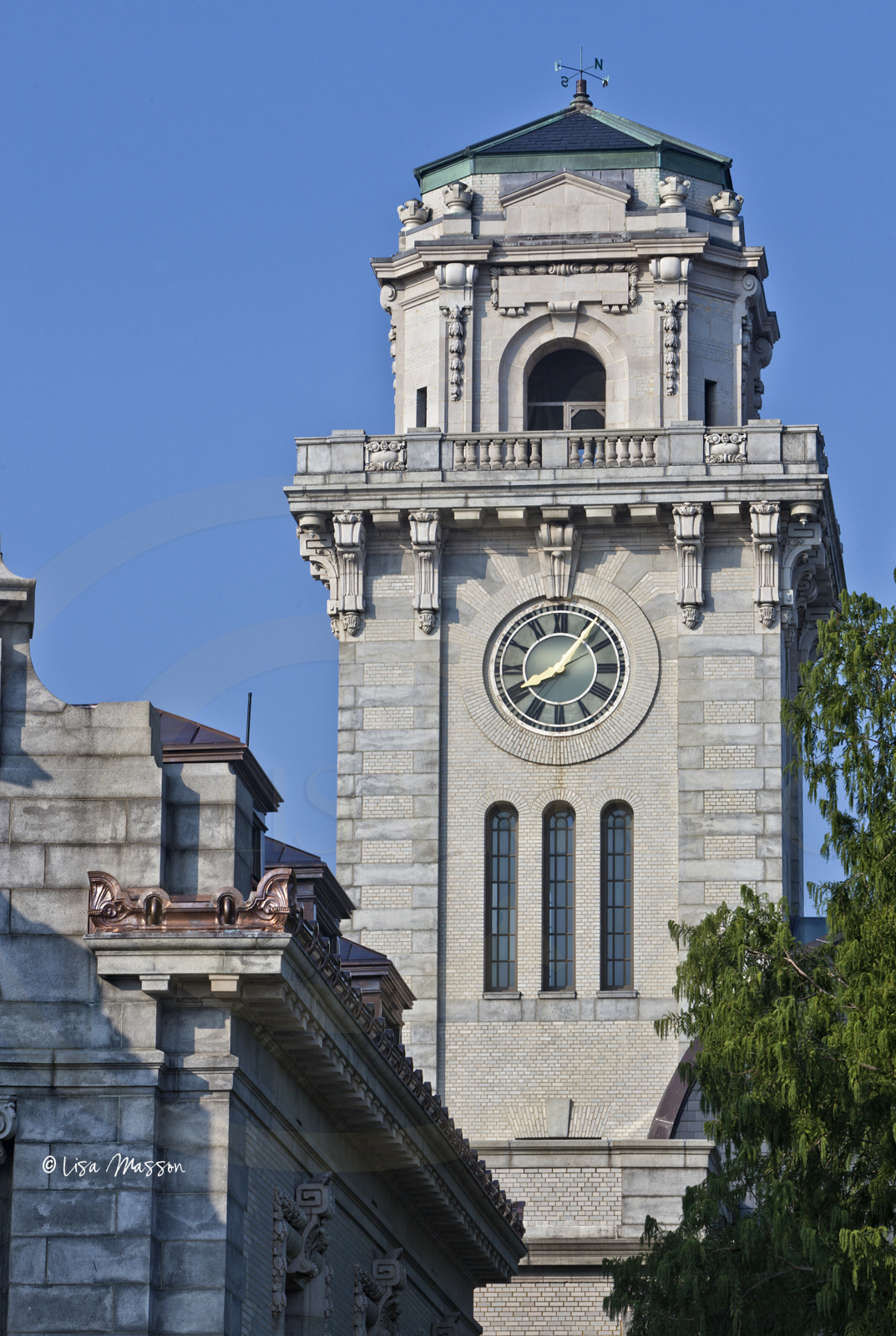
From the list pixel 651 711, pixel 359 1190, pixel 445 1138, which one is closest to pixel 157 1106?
pixel 359 1190

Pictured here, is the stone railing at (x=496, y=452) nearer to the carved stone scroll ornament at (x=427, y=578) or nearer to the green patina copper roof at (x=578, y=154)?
the carved stone scroll ornament at (x=427, y=578)

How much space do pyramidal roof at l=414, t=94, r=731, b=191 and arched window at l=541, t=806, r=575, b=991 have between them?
53.0 ft

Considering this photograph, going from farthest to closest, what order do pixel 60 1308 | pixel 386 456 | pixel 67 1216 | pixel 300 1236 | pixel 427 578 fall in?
pixel 386 456 → pixel 427 578 → pixel 300 1236 → pixel 67 1216 → pixel 60 1308

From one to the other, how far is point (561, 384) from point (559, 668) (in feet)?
29.1

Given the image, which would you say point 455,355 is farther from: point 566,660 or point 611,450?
point 566,660

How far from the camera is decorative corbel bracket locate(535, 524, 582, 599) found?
240 ft

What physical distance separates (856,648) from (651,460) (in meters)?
31.5

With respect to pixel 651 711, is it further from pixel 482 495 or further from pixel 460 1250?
pixel 460 1250

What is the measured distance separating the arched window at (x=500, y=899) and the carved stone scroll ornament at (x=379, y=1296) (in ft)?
89.1

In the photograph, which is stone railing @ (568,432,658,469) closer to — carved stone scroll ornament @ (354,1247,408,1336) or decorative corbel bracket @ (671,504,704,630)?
decorative corbel bracket @ (671,504,704,630)

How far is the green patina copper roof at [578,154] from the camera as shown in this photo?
7756cm

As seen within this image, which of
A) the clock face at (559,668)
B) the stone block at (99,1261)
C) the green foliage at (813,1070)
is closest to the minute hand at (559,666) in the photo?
the clock face at (559,668)

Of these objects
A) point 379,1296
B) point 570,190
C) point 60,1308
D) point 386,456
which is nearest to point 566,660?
point 386,456

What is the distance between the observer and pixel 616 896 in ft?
236
